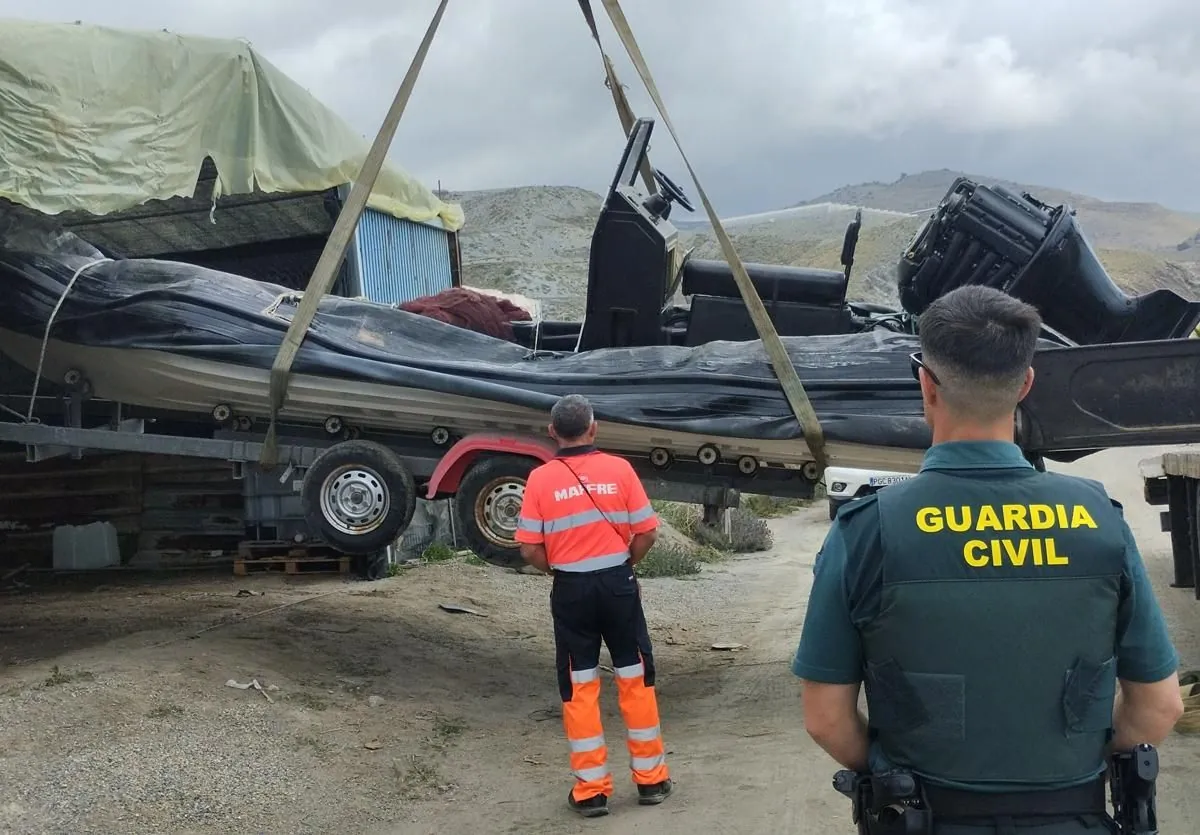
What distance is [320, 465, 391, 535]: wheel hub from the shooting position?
249 inches

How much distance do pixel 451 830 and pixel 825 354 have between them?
3.07 meters

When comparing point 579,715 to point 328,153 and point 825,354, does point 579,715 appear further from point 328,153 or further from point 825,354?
point 328,153

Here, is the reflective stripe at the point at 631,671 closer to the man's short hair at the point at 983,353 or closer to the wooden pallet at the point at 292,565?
the man's short hair at the point at 983,353

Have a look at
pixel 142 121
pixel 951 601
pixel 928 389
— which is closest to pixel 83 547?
pixel 142 121

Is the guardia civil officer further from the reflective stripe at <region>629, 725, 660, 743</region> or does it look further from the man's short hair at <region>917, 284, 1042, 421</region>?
the reflective stripe at <region>629, 725, 660, 743</region>

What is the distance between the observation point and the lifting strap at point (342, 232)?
6.13 meters

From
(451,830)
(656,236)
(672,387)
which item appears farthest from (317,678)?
(656,236)

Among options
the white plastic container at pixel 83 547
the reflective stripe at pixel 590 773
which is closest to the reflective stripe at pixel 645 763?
the reflective stripe at pixel 590 773

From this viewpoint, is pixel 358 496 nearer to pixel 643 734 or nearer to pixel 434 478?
pixel 434 478

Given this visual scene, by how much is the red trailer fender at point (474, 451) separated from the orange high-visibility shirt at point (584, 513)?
3.32 feet

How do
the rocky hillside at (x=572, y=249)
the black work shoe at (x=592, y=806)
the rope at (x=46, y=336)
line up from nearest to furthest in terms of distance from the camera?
the black work shoe at (x=592, y=806), the rope at (x=46, y=336), the rocky hillside at (x=572, y=249)

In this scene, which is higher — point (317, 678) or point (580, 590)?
point (580, 590)

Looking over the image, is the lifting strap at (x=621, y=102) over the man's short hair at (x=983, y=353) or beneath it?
over

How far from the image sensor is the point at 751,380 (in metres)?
6.14
